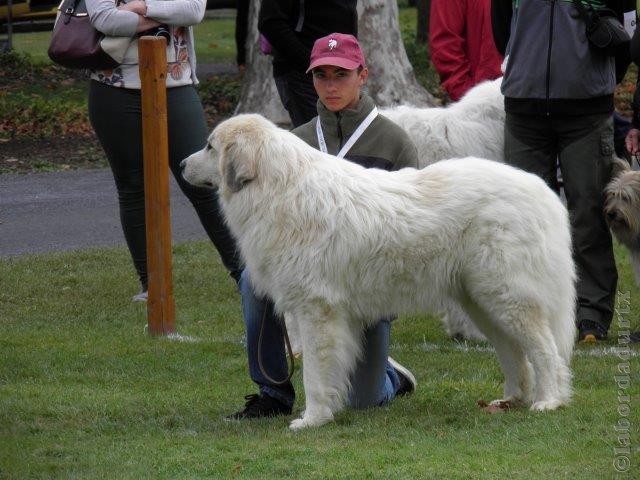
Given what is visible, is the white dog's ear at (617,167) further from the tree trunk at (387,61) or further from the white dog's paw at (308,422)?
the tree trunk at (387,61)

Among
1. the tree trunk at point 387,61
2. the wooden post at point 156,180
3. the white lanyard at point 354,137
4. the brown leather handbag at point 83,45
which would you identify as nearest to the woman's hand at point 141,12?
the brown leather handbag at point 83,45

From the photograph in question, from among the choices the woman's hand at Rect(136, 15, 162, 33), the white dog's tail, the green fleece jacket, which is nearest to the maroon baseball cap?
the green fleece jacket

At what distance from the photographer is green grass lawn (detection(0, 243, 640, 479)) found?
508 cm

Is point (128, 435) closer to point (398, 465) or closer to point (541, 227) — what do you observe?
point (398, 465)

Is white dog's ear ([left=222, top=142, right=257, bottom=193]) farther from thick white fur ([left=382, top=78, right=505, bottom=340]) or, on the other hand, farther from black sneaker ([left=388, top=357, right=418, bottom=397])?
thick white fur ([left=382, top=78, right=505, bottom=340])

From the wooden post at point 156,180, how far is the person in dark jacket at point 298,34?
1236mm

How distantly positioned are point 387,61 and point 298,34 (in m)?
7.11

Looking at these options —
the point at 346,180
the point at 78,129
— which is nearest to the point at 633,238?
the point at 346,180

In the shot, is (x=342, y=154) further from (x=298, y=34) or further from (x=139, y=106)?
(x=298, y=34)

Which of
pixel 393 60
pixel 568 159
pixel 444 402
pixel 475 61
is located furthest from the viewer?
pixel 393 60

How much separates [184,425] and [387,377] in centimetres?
111

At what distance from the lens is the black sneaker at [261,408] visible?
20.1ft

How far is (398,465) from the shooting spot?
5.03 metres

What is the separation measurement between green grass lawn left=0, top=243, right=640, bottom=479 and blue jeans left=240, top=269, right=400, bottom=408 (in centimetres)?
15
